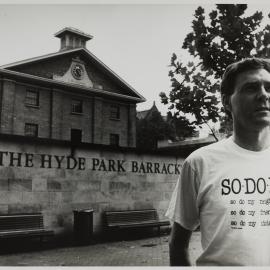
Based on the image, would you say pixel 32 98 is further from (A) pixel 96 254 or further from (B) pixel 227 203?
(B) pixel 227 203

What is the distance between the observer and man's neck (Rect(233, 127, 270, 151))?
194cm

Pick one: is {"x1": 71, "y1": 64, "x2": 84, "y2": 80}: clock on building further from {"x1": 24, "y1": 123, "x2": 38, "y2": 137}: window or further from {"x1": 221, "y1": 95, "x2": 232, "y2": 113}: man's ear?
{"x1": 221, "y1": 95, "x2": 232, "y2": 113}: man's ear

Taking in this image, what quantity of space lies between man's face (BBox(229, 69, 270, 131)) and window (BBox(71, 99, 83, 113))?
80.9ft

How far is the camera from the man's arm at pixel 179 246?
195 centimetres

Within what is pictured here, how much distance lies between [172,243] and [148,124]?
32672 millimetres

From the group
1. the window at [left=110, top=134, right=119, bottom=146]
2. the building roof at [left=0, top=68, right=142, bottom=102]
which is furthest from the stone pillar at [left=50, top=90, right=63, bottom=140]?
the window at [left=110, top=134, right=119, bottom=146]

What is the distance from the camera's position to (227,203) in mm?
1807

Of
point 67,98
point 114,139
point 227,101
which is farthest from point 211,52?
point 114,139

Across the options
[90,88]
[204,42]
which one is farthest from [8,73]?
Result: [204,42]

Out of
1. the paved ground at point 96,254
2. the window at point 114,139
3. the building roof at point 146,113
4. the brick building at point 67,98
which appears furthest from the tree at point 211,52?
the building roof at point 146,113

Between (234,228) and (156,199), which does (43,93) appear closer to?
(156,199)

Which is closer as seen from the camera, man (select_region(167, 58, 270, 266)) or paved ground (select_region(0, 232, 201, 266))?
man (select_region(167, 58, 270, 266))

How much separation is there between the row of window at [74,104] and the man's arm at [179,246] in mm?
22814

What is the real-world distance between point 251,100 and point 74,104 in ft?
81.7
